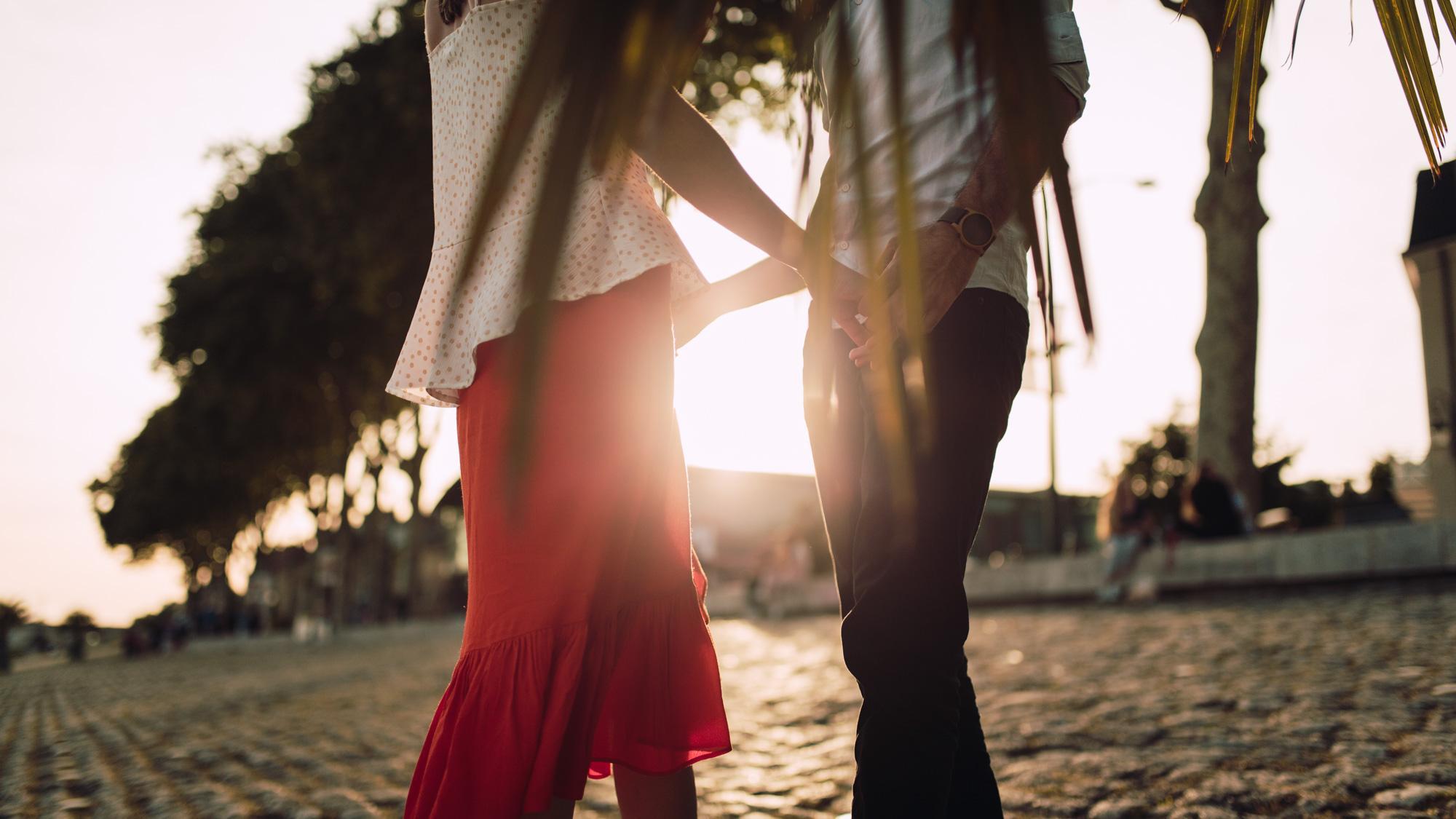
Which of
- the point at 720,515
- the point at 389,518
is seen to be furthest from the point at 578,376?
the point at 389,518

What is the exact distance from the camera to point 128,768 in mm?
5031

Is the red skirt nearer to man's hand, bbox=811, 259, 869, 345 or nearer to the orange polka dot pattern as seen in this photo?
the orange polka dot pattern

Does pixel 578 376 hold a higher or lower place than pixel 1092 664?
higher

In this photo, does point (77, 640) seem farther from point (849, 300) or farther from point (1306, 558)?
point (849, 300)

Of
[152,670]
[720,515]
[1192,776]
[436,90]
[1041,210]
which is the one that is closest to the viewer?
[1041,210]

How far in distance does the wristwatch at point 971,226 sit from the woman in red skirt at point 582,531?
239 millimetres

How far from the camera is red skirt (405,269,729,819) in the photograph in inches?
58.6

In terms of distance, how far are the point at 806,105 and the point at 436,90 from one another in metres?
1.39

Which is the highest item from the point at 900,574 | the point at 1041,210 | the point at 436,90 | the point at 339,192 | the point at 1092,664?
the point at 339,192

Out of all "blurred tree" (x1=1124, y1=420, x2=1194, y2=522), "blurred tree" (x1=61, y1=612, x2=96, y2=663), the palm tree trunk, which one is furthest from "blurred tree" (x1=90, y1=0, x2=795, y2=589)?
"blurred tree" (x1=1124, y1=420, x2=1194, y2=522)

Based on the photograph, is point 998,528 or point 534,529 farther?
point 998,528

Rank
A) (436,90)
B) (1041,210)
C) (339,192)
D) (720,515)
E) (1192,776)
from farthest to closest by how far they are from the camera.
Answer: (720,515)
(339,192)
(1192,776)
(436,90)
(1041,210)

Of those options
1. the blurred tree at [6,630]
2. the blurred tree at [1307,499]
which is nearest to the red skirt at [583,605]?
the blurred tree at [6,630]

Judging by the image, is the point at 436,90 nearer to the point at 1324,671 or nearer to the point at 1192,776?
the point at 1192,776
